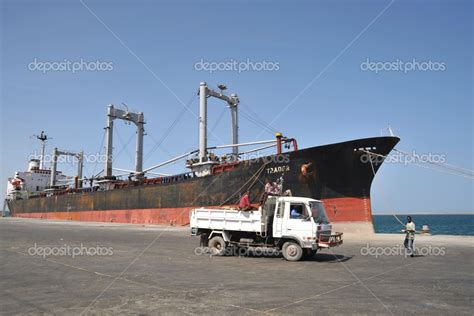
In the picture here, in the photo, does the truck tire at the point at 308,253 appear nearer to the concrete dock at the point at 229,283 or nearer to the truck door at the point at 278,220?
the concrete dock at the point at 229,283

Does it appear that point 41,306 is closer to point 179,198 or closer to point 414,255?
point 414,255

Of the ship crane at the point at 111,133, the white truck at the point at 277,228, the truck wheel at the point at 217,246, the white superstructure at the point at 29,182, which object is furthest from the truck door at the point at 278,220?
the white superstructure at the point at 29,182

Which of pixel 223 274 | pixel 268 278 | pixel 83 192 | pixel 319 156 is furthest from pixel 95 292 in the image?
pixel 83 192

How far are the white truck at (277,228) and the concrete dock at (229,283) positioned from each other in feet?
1.82

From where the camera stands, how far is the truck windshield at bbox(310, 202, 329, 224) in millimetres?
12320

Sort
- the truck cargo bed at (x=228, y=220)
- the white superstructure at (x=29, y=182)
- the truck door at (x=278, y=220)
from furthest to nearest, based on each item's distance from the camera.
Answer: the white superstructure at (x=29, y=182), the truck cargo bed at (x=228, y=220), the truck door at (x=278, y=220)

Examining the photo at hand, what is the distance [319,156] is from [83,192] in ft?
109

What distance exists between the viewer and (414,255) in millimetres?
13836

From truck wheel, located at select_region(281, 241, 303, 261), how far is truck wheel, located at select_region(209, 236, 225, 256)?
2.28m

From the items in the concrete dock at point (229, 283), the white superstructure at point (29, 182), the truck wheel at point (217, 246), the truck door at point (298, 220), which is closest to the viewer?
the concrete dock at point (229, 283)

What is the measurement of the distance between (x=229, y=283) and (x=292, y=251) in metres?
4.44

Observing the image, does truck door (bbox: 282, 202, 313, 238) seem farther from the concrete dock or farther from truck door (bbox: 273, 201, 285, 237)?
the concrete dock

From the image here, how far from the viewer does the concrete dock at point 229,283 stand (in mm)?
6273

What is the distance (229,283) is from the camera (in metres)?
8.27
